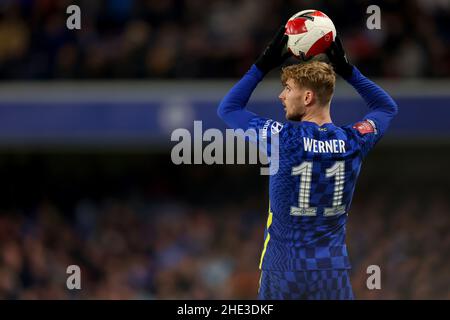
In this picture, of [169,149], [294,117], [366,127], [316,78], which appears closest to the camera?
[316,78]

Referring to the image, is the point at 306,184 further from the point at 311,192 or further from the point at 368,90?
the point at 368,90

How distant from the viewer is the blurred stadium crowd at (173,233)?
12958 millimetres

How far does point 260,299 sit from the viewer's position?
5797 mm

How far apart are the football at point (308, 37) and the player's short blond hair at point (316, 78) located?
120 mm

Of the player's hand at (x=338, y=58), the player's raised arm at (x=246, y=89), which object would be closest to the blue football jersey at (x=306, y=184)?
the player's raised arm at (x=246, y=89)

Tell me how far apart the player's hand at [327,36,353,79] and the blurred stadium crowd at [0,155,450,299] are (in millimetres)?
6278

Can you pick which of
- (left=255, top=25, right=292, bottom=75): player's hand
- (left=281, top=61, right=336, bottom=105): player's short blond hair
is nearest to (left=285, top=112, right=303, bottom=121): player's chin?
(left=281, top=61, right=336, bottom=105): player's short blond hair

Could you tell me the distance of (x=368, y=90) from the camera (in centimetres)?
598

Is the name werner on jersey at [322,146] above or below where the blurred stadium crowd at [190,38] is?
below

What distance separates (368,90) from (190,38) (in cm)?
853

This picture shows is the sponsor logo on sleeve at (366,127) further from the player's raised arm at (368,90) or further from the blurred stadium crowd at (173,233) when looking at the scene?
the blurred stadium crowd at (173,233)

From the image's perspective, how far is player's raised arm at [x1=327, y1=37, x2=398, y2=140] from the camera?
5812 mm

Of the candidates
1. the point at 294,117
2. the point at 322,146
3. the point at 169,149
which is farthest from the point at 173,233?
the point at 322,146
